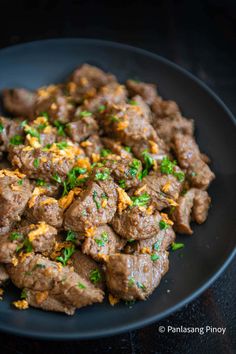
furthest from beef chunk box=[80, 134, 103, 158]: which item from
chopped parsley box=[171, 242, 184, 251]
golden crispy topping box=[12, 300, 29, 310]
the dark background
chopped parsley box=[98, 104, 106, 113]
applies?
the dark background

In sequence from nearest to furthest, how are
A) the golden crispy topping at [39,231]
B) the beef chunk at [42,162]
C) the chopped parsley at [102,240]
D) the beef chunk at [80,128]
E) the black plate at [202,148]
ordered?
1. the black plate at [202,148]
2. the golden crispy topping at [39,231]
3. the chopped parsley at [102,240]
4. the beef chunk at [42,162]
5. the beef chunk at [80,128]

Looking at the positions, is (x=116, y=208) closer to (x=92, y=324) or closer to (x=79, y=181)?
(x=79, y=181)

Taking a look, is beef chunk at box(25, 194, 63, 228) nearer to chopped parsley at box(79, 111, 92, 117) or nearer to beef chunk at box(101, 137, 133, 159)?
beef chunk at box(101, 137, 133, 159)

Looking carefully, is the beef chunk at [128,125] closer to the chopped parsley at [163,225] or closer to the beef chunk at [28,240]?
the chopped parsley at [163,225]

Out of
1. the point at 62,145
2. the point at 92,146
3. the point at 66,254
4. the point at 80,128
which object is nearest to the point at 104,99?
the point at 80,128

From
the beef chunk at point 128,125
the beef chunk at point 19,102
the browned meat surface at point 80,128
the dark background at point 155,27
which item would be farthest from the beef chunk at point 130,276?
the dark background at point 155,27

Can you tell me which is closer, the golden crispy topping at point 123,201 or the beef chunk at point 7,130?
the golden crispy topping at point 123,201

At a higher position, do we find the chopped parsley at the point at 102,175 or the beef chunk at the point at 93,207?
the chopped parsley at the point at 102,175
